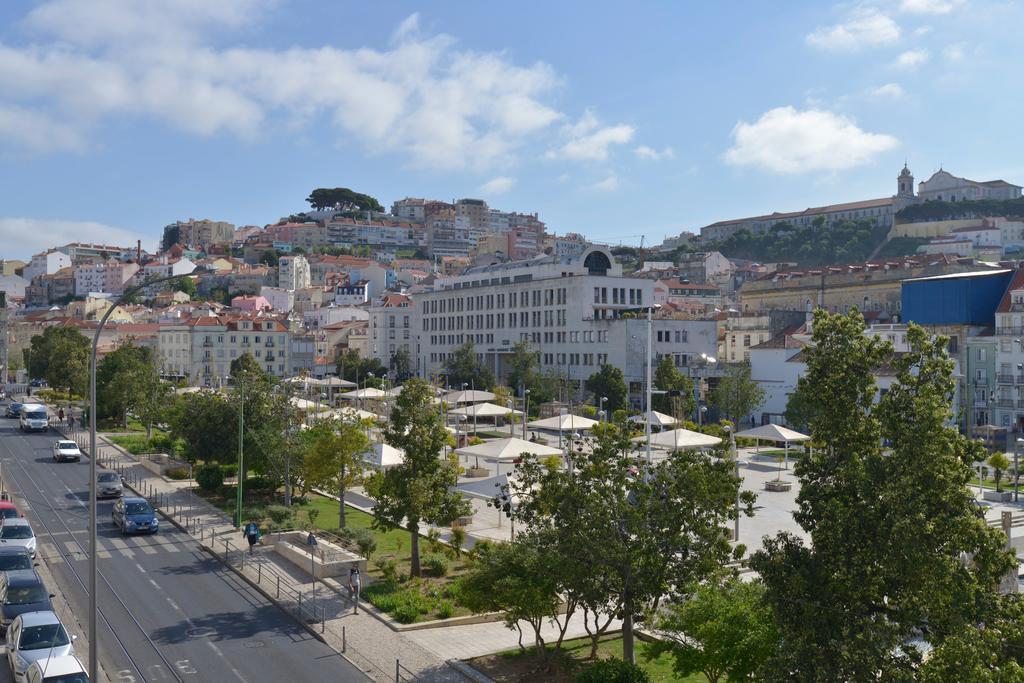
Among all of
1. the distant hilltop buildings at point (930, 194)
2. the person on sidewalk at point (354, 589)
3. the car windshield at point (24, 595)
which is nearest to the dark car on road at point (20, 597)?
the car windshield at point (24, 595)

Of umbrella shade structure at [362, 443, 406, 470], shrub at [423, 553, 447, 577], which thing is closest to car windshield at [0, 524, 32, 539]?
umbrella shade structure at [362, 443, 406, 470]

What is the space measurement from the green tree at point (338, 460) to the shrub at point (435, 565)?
6523mm

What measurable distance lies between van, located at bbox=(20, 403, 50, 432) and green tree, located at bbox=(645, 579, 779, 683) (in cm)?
5782

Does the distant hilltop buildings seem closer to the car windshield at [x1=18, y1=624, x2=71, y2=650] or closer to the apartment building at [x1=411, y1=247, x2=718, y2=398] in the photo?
the apartment building at [x1=411, y1=247, x2=718, y2=398]

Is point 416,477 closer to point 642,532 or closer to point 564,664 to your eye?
point 564,664

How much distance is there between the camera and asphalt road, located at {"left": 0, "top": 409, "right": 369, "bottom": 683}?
63.0 feet

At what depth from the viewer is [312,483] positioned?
34.6 metres

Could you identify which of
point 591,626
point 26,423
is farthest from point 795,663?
point 26,423

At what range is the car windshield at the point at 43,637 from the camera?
61.4ft

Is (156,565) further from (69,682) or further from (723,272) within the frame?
(723,272)

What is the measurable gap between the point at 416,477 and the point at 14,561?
11444 mm

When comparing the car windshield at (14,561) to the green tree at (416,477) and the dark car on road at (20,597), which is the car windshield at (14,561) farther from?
the green tree at (416,477)

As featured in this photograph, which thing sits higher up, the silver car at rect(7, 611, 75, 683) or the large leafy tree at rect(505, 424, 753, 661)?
Answer: the large leafy tree at rect(505, 424, 753, 661)

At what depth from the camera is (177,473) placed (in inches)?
1794
